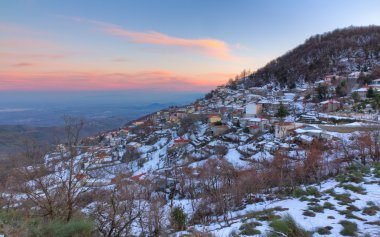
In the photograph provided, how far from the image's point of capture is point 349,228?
16.7ft

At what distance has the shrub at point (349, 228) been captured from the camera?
16.1 ft

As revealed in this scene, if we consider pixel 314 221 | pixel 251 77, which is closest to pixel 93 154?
pixel 314 221

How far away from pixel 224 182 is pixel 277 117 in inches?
1036

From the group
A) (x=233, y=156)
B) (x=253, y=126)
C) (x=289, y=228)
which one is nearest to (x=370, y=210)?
(x=289, y=228)

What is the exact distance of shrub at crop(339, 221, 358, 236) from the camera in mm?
4918

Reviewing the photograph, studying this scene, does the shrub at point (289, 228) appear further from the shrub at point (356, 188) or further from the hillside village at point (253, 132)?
the hillside village at point (253, 132)

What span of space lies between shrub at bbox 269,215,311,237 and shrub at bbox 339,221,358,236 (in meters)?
0.87

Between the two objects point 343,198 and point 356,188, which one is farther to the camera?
point 356,188

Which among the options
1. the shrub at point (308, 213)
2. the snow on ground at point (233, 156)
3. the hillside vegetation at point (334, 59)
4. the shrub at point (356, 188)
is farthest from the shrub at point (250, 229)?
the hillside vegetation at point (334, 59)

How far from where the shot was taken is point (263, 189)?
18.2m

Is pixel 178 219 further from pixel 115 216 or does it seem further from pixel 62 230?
pixel 62 230

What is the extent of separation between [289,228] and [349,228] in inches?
56.6

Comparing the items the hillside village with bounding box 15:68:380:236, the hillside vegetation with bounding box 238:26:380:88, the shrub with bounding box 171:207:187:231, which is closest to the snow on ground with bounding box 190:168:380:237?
the hillside village with bounding box 15:68:380:236

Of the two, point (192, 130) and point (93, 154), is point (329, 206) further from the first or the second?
point (192, 130)
